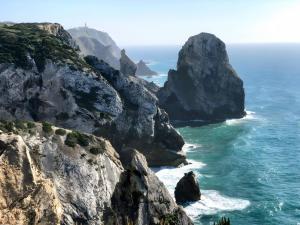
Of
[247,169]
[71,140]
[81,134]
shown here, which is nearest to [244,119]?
[247,169]

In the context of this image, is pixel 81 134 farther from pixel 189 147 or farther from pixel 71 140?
pixel 189 147

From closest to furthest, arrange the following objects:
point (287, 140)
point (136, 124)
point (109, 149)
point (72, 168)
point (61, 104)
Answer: point (72, 168) → point (109, 149) → point (61, 104) → point (136, 124) → point (287, 140)

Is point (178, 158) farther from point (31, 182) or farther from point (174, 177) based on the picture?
point (31, 182)

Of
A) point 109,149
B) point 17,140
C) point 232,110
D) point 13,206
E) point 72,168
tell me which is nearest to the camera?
point 13,206

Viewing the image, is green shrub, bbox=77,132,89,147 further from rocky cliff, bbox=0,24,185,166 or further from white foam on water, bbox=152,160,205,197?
white foam on water, bbox=152,160,205,197

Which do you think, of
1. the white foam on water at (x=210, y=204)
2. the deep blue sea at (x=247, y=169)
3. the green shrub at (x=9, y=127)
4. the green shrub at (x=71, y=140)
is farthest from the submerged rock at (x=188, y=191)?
the green shrub at (x=9, y=127)

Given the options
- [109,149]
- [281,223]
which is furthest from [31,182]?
[281,223]

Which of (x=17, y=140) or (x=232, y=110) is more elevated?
(x=17, y=140)
